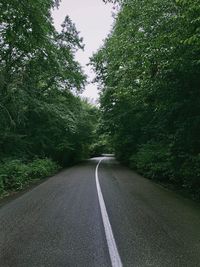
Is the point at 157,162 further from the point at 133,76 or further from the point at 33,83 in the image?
the point at 33,83

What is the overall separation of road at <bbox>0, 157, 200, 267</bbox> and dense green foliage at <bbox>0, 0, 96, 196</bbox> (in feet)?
15.3

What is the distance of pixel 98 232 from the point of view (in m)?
4.88

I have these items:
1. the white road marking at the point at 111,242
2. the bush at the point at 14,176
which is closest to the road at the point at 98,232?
the white road marking at the point at 111,242

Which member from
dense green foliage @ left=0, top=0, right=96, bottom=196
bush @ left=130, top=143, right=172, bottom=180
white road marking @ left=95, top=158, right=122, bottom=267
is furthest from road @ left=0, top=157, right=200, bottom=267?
dense green foliage @ left=0, top=0, right=96, bottom=196

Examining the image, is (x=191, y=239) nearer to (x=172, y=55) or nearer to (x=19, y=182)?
(x=172, y=55)

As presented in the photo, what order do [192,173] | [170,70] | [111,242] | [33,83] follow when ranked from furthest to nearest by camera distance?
1. [33,83]
2. [192,173]
3. [170,70]
4. [111,242]

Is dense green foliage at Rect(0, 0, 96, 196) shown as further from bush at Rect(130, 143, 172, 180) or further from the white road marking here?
bush at Rect(130, 143, 172, 180)

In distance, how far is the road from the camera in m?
3.71

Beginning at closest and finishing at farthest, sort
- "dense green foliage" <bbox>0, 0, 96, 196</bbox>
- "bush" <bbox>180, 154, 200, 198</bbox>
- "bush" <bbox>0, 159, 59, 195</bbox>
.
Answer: "dense green foliage" <bbox>0, 0, 96, 196</bbox> → "bush" <bbox>180, 154, 200, 198</bbox> → "bush" <bbox>0, 159, 59, 195</bbox>

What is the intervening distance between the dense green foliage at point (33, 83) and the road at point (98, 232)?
467 cm

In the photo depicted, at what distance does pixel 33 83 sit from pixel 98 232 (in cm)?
1292

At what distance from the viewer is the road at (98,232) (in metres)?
3.71

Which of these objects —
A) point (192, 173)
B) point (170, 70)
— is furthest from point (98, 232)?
point (170, 70)

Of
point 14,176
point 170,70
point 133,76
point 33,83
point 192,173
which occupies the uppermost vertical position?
point 33,83
